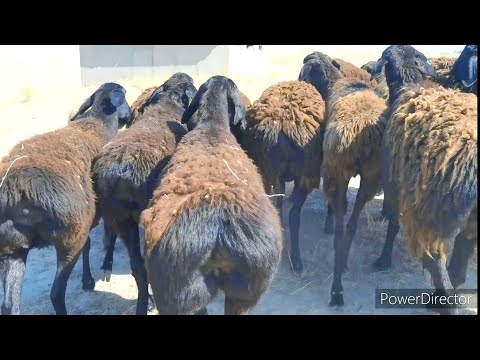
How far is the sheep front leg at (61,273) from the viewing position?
4254 mm

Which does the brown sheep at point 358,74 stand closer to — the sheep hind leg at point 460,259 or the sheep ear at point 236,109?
the sheep ear at point 236,109

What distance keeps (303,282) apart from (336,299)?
1.84 feet

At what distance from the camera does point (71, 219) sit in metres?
4.05

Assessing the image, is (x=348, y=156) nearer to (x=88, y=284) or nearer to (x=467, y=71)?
(x=467, y=71)

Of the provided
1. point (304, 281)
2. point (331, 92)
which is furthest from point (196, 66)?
point (304, 281)

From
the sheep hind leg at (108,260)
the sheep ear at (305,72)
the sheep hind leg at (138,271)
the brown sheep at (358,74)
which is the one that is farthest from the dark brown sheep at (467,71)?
the sheep hind leg at (108,260)

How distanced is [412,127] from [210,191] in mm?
2056

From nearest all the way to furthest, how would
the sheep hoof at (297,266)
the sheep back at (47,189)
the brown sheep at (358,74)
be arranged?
1. the sheep back at (47,189)
2. the sheep hoof at (297,266)
3. the brown sheep at (358,74)

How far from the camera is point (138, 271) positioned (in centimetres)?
460

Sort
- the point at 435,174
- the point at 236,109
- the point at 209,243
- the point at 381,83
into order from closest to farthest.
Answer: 1. the point at 209,243
2. the point at 435,174
3. the point at 236,109
4. the point at 381,83

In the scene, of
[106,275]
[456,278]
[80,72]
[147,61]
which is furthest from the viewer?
[147,61]

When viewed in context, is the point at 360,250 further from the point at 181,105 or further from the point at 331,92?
the point at 181,105

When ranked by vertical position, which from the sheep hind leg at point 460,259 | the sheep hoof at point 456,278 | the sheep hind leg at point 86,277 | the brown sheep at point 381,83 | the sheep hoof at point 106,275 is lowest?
the sheep hoof at point 106,275

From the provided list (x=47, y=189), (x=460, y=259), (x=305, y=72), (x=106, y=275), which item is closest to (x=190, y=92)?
(x=305, y=72)
